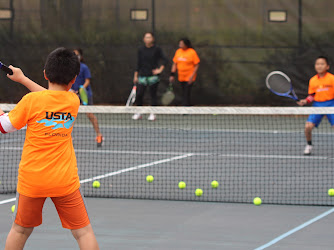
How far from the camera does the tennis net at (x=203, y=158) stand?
6.37m

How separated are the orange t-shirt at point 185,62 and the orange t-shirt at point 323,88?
15.9 feet

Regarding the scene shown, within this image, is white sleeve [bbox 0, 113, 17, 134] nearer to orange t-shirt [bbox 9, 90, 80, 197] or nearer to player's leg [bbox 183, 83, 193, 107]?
orange t-shirt [bbox 9, 90, 80, 197]

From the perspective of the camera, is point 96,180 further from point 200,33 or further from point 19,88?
point 19,88

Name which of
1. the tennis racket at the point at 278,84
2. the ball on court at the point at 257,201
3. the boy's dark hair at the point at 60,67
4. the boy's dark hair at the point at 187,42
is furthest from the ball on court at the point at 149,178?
the boy's dark hair at the point at 187,42

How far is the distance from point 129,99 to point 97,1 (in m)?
2.42

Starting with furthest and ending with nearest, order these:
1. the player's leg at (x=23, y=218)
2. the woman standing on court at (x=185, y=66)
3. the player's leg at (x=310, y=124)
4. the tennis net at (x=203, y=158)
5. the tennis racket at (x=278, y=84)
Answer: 1. the woman standing on court at (x=185, y=66)
2. the player's leg at (x=310, y=124)
3. the tennis racket at (x=278, y=84)
4. the tennis net at (x=203, y=158)
5. the player's leg at (x=23, y=218)

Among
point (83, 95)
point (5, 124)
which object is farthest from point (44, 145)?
point (83, 95)

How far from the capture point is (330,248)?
4.36 metres

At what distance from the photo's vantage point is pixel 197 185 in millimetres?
6668

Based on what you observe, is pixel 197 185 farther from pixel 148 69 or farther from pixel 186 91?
pixel 186 91

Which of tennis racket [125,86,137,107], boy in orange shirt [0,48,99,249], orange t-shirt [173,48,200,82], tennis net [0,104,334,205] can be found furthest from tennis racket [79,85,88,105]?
boy in orange shirt [0,48,99,249]

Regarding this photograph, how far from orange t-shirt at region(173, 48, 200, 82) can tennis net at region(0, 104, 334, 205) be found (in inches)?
44.6

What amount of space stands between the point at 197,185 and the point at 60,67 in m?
3.52

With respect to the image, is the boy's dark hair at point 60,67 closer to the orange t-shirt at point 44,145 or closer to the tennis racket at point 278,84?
the orange t-shirt at point 44,145
